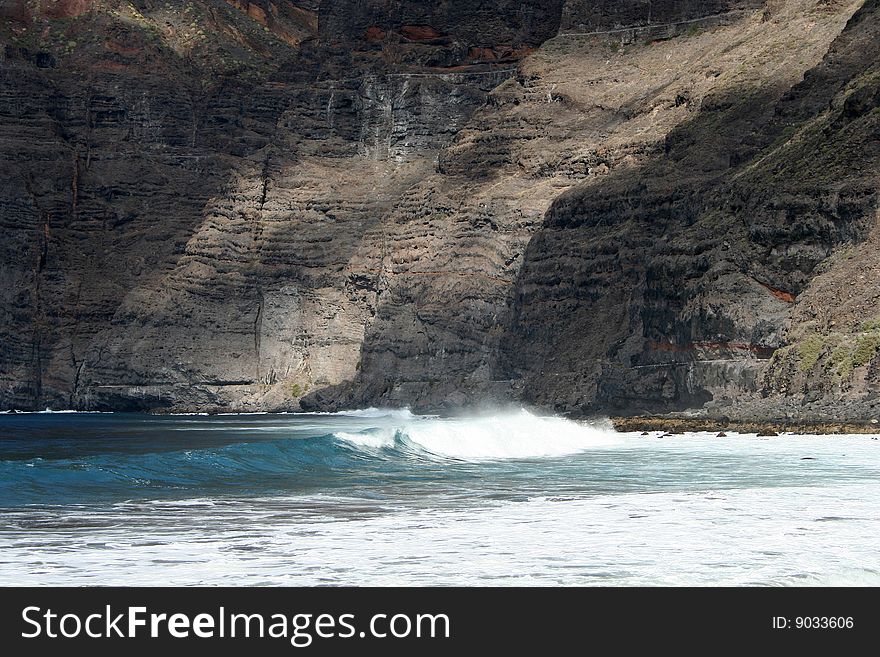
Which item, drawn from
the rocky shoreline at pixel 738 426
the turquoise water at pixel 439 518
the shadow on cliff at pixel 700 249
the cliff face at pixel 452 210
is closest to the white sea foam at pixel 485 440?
Result: the turquoise water at pixel 439 518

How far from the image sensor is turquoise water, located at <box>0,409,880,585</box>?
22031 millimetres

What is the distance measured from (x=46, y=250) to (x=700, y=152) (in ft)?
308

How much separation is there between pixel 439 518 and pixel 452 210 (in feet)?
387

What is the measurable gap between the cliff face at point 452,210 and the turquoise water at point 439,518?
29.2 m

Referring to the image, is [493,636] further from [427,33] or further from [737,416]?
[427,33]

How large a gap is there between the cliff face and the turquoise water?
29.2 metres

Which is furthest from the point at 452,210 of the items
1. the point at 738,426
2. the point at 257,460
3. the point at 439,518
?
the point at 439,518

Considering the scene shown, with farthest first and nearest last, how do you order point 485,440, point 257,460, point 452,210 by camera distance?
point 452,210, point 485,440, point 257,460

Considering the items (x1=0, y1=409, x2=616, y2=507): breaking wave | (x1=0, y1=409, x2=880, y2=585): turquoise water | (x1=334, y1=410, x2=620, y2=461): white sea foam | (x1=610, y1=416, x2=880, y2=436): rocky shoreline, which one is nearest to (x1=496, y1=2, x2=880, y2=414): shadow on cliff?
(x1=610, y1=416, x2=880, y2=436): rocky shoreline

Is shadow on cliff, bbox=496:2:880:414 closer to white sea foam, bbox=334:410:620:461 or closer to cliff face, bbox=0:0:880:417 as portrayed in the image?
Answer: cliff face, bbox=0:0:880:417

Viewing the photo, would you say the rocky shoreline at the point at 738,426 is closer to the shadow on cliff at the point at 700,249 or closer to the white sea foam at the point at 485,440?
the shadow on cliff at the point at 700,249

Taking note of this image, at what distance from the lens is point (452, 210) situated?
5768 inches

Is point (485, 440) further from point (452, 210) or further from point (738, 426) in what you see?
point (452, 210)

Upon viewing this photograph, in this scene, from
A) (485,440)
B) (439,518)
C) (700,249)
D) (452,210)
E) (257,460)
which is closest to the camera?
(439,518)
